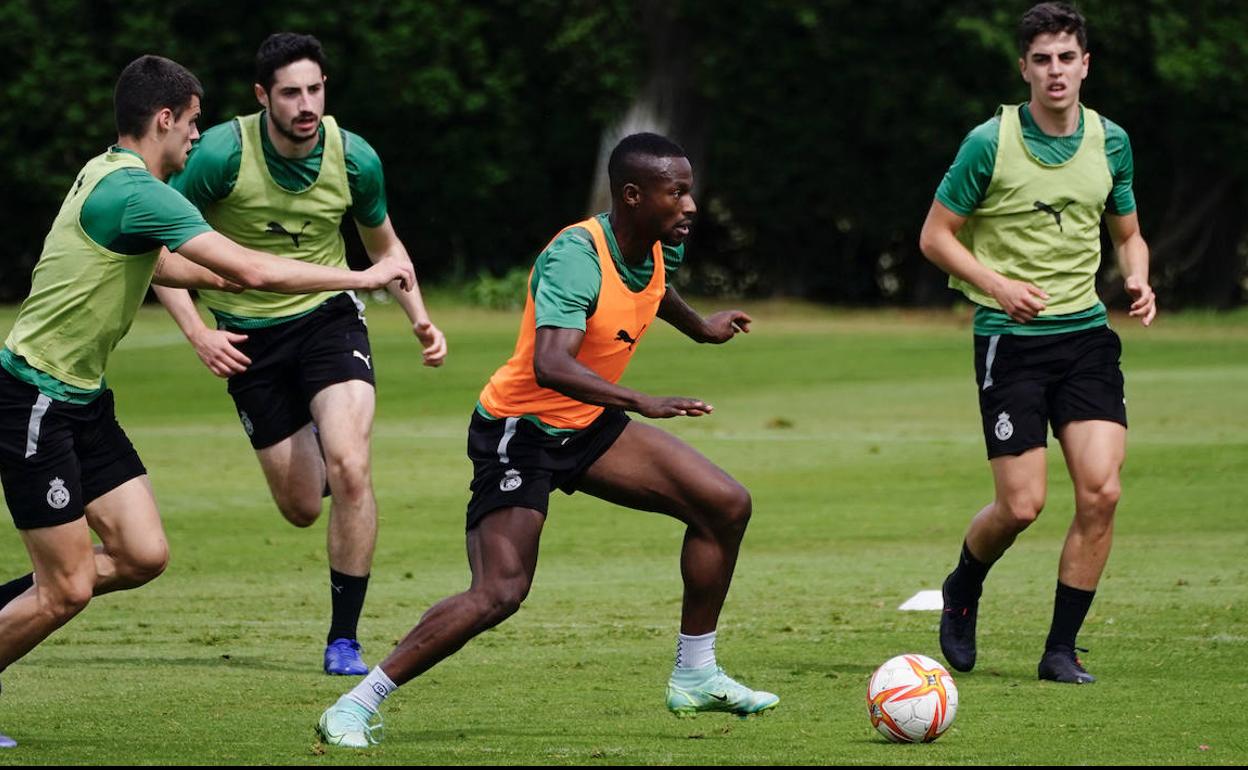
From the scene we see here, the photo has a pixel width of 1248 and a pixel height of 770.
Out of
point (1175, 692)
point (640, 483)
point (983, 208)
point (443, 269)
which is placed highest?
point (983, 208)

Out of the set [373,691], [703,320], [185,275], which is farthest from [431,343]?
Result: [373,691]

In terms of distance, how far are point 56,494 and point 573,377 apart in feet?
6.08

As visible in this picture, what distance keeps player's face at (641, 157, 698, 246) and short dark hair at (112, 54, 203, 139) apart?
1.64 m

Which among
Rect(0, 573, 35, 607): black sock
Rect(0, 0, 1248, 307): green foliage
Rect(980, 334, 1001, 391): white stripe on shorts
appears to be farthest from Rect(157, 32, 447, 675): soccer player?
Rect(0, 0, 1248, 307): green foliage

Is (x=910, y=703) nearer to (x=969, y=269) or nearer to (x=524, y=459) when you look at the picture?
(x=524, y=459)

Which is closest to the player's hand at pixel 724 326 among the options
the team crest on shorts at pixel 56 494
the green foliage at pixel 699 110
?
the team crest on shorts at pixel 56 494

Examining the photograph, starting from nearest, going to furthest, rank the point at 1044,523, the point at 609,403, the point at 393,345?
the point at 609,403 → the point at 1044,523 → the point at 393,345

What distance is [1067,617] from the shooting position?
8656 mm

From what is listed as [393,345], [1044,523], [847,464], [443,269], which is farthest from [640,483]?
[443,269]

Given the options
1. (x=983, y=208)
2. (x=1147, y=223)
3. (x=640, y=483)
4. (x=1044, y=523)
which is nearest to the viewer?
(x=640, y=483)

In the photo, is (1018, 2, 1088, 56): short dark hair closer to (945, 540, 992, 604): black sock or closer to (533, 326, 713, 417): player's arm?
(945, 540, 992, 604): black sock

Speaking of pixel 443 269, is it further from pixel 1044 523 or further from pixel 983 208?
pixel 983 208

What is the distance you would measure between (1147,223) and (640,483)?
2687 centimetres

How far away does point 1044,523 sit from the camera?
1429cm
